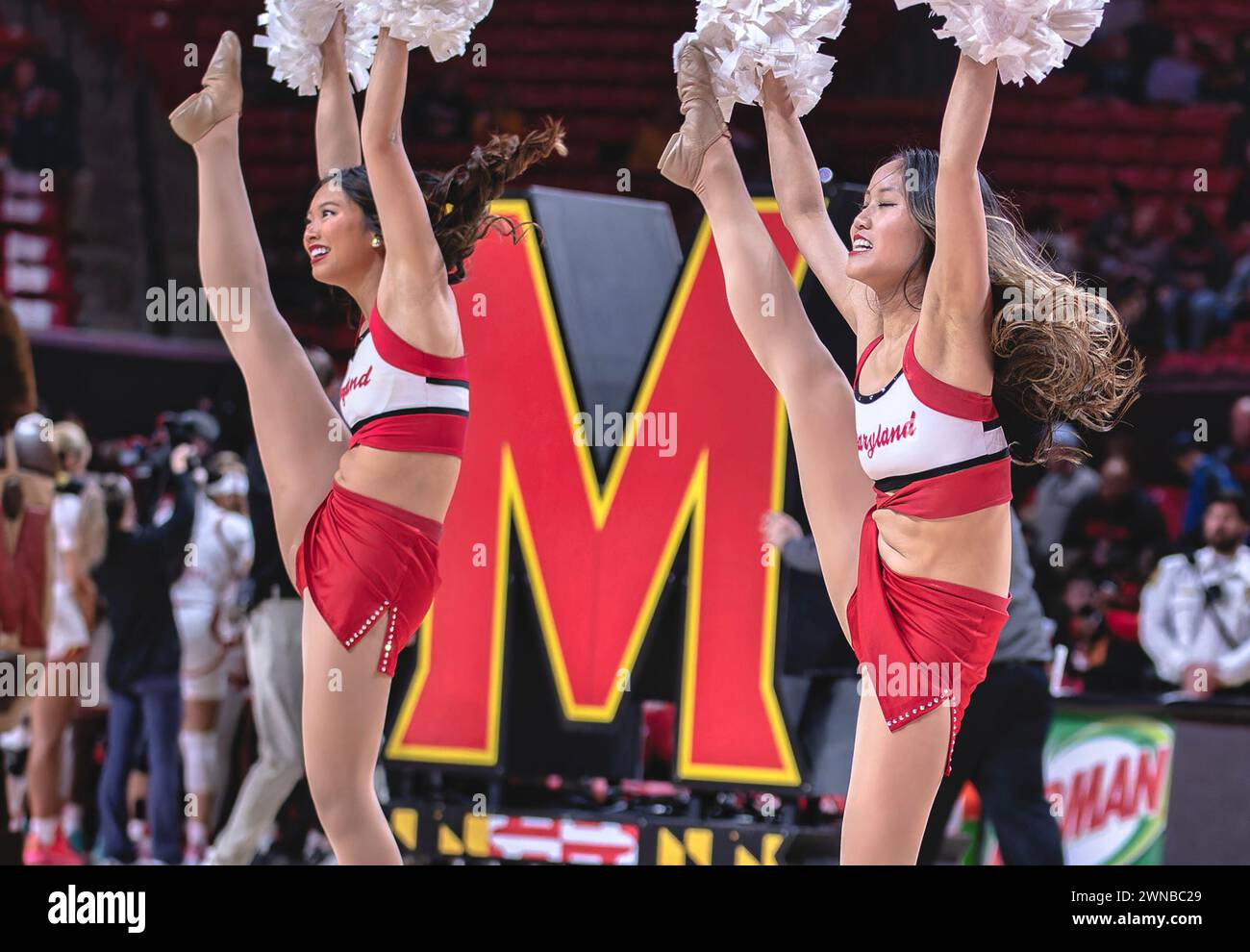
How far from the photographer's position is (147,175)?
5766 mm

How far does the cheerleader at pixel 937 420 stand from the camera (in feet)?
8.48

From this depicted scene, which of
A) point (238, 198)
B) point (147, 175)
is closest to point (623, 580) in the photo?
point (238, 198)

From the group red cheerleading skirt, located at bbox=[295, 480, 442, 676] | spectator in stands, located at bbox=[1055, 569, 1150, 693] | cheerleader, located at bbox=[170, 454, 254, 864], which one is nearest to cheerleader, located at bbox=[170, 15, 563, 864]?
red cheerleading skirt, located at bbox=[295, 480, 442, 676]

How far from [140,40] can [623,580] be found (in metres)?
3.31

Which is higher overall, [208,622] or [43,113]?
[43,113]

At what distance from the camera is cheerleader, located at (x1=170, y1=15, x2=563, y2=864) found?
9.59 feet

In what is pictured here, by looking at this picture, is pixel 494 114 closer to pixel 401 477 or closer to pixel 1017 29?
pixel 401 477

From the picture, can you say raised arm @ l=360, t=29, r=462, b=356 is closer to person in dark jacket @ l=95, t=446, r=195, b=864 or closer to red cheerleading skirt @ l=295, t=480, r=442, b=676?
red cheerleading skirt @ l=295, t=480, r=442, b=676

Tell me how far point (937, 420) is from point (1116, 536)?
282 centimetres

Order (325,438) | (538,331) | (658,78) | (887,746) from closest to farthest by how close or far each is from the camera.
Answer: (887,746) → (325,438) → (538,331) → (658,78)

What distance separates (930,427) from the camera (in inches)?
104

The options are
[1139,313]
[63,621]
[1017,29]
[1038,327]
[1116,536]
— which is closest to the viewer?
[1017,29]

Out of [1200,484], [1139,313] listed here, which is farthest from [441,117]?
[1200,484]
